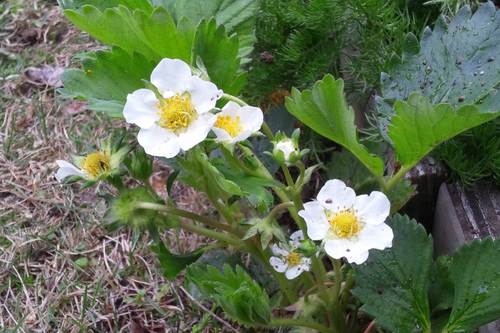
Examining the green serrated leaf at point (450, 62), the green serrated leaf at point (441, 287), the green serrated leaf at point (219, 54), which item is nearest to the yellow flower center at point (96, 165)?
the green serrated leaf at point (219, 54)

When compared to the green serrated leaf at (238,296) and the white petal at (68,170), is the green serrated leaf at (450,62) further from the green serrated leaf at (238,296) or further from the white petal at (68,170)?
the white petal at (68,170)

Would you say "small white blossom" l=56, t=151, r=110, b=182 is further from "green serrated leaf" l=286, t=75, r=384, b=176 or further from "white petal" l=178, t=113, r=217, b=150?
"green serrated leaf" l=286, t=75, r=384, b=176

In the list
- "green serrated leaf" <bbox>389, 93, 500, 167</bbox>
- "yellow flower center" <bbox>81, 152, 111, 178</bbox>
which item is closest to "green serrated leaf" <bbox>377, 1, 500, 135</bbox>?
"green serrated leaf" <bbox>389, 93, 500, 167</bbox>

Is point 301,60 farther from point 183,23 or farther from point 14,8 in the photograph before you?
point 14,8

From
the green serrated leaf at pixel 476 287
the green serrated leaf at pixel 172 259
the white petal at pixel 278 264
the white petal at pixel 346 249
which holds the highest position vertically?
the white petal at pixel 346 249

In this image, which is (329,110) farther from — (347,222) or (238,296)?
(238,296)

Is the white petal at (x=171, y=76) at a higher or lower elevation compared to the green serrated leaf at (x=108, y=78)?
higher
